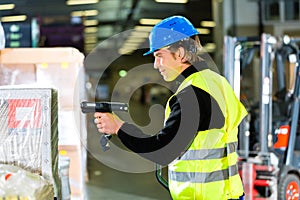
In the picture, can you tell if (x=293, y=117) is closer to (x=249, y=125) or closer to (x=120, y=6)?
(x=249, y=125)

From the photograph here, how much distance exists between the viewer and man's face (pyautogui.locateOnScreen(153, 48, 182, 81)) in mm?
2971

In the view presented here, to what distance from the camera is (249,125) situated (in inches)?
284

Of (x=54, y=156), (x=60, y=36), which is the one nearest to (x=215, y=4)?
(x=60, y=36)

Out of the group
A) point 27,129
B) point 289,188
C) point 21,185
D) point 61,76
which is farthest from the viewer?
point 289,188

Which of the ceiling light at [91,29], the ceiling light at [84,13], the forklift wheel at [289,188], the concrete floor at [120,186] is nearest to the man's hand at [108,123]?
the forklift wheel at [289,188]

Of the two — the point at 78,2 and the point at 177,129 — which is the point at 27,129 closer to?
the point at 177,129

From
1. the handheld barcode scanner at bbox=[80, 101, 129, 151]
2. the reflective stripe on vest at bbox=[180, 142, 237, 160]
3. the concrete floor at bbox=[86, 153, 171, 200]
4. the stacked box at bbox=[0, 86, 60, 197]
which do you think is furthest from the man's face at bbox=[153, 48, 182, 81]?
the concrete floor at bbox=[86, 153, 171, 200]

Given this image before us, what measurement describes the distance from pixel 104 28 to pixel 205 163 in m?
18.5

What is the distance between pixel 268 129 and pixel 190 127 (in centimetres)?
383

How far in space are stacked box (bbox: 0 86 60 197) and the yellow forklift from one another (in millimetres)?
2980

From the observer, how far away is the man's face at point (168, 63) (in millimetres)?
2971

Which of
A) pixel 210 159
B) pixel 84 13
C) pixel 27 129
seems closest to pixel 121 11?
pixel 84 13

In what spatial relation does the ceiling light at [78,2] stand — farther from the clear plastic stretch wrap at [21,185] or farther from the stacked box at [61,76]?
the clear plastic stretch wrap at [21,185]

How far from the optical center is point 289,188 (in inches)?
253
